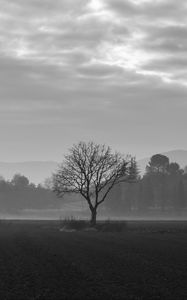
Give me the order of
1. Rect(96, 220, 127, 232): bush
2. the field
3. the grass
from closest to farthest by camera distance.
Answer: the field < Rect(96, 220, 127, 232): bush < the grass

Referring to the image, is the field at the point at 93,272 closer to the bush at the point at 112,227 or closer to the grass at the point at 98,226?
the bush at the point at 112,227

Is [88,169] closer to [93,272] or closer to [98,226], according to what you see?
[98,226]

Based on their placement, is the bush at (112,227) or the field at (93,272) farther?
the bush at (112,227)

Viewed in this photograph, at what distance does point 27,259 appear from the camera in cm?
3178

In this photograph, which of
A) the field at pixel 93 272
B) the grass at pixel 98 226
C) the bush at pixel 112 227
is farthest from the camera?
the grass at pixel 98 226

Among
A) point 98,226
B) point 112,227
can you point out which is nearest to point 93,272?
point 112,227

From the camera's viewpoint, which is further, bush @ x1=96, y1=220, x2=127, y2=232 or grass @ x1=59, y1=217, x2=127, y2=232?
grass @ x1=59, y1=217, x2=127, y2=232

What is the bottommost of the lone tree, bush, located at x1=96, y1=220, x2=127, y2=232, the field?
the field

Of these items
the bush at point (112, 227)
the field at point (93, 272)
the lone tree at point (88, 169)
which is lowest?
the field at point (93, 272)

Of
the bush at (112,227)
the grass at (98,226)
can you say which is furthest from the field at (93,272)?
the grass at (98,226)

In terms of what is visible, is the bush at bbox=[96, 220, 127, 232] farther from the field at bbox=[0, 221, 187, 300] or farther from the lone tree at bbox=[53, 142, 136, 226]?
the field at bbox=[0, 221, 187, 300]

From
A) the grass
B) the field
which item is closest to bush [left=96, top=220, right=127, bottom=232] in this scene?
the grass

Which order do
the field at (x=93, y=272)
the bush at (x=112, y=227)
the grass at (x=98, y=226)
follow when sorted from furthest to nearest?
the grass at (x=98, y=226), the bush at (x=112, y=227), the field at (x=93, y=272)

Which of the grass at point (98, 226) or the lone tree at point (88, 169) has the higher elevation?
the lone tree at point (88, 169)
